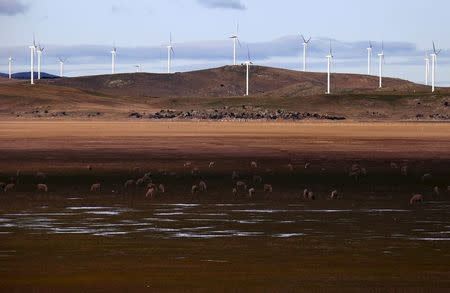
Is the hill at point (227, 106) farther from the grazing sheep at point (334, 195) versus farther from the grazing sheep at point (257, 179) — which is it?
the grazing sheep at point (334, 195)

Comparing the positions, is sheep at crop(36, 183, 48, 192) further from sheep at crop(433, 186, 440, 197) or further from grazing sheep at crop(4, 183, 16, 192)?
sheep at crop(433, 186, 440, 197)

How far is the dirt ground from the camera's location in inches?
789

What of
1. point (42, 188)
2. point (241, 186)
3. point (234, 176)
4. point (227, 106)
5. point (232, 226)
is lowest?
point (232, 226)

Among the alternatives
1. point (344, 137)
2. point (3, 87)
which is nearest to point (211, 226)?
point (344, 137)

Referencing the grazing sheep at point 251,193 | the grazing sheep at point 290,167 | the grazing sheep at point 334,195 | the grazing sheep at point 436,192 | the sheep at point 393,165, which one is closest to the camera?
the grazing sheep at point 334,195

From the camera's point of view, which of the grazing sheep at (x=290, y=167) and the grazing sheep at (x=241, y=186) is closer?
the grazing sheep at (x=241, y=186)

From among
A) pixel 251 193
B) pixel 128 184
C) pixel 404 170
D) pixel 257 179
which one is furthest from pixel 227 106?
pixel 251 193

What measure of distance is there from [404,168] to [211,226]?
1922 centimetres

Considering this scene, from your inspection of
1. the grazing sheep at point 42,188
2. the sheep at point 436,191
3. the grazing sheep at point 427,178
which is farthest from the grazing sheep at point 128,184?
the grazing sheep at point 427,178

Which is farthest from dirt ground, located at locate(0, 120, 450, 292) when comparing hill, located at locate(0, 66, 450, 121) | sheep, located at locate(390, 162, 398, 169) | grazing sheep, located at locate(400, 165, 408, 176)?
hill, located at locate(0, 66, 450, 121)

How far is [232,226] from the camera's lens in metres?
27.5

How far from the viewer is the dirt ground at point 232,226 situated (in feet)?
65.7

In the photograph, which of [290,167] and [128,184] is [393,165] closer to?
[290,167]

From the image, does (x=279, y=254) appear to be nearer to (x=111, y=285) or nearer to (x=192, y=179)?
(x=111, y=285)
